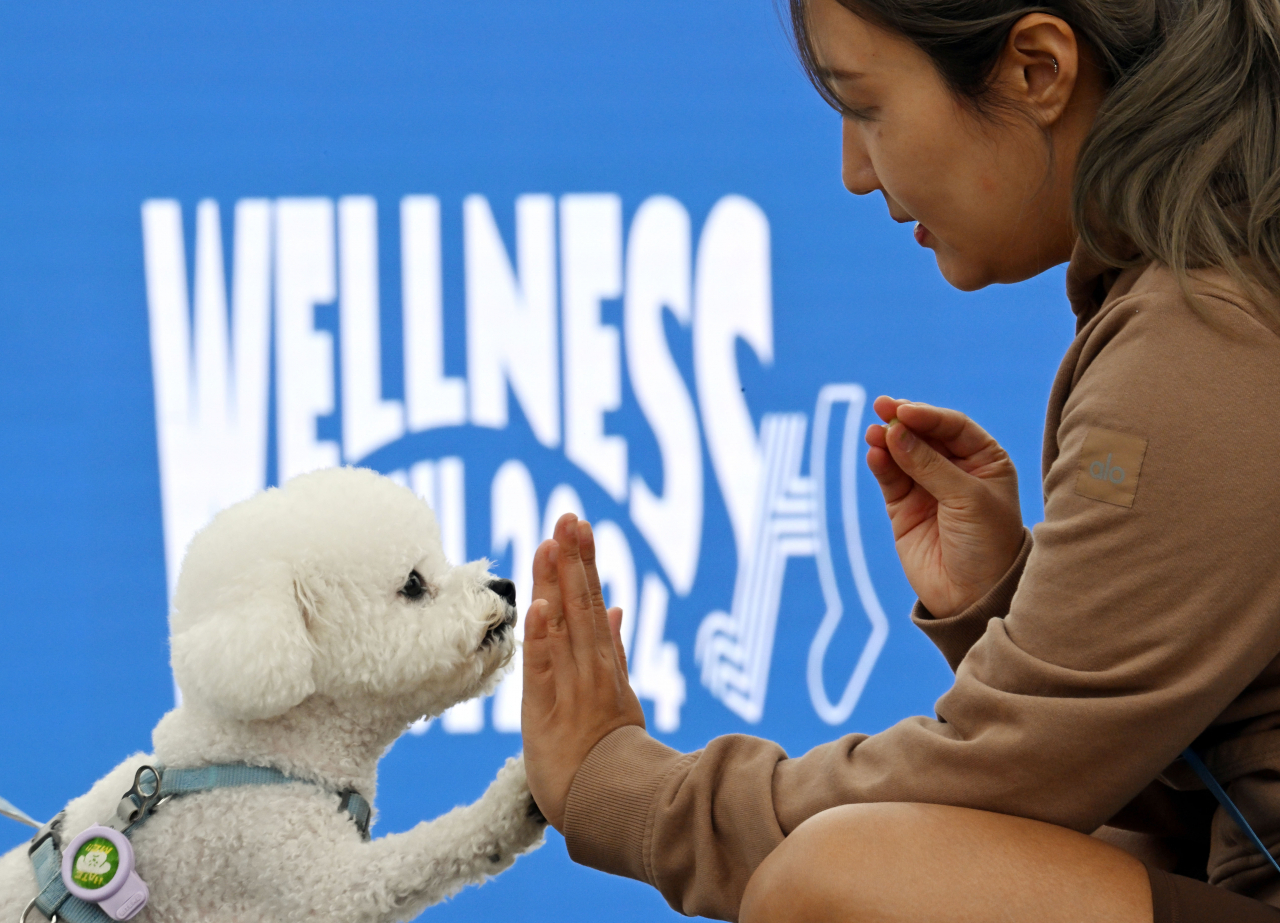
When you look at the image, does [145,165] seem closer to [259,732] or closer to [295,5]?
[295,5]

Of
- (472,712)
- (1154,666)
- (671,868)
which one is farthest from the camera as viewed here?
(472,712)

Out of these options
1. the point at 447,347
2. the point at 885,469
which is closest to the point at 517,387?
the point at 447,347

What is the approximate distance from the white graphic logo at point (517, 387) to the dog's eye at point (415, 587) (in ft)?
1.89

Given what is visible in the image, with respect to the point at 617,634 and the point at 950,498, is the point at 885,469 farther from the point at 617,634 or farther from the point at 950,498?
the point at 617,634

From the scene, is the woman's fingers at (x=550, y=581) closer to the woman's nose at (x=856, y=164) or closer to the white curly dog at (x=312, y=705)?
the white curly dog at (x=312, y=705)

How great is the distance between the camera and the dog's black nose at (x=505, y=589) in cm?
73

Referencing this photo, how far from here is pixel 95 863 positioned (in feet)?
2.02

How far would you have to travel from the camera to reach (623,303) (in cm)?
133

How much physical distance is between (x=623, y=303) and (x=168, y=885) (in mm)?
851

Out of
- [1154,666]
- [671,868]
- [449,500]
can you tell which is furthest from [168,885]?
[449,500]

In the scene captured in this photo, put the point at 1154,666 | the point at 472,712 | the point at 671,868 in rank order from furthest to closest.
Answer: the point at 472,712
the point at 671,868
the point at 1154,666

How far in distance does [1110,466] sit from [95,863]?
0.57 m

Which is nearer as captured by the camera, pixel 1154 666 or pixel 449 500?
pixel 1154 666

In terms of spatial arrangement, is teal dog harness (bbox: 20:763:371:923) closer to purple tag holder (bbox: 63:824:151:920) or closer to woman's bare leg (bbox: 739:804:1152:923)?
purple tag holder (bbox: 63:824:151:920)
